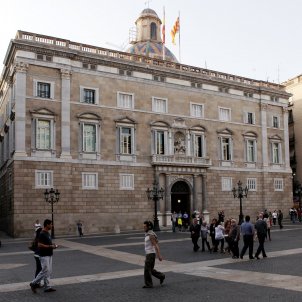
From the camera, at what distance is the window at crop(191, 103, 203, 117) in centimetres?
4859

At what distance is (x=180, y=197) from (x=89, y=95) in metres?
14.5

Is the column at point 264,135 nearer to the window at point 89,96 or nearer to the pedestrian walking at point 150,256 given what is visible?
the window at point 89,96

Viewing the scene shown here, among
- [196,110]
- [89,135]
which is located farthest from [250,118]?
[89,135]

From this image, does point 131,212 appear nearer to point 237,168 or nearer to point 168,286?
point 237,168

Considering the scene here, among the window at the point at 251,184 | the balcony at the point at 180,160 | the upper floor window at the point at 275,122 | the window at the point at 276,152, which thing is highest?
the upper floor window at the point at 275,122

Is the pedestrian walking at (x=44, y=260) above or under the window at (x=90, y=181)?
under

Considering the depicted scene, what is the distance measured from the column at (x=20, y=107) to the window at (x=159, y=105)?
13.5 meters

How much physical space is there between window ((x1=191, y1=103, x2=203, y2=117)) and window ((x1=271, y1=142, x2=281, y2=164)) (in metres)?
11.4

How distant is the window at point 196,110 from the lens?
159 feet

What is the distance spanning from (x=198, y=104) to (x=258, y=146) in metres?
9.73

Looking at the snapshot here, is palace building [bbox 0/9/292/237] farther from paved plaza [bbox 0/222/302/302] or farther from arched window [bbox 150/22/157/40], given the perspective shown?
arched window [bbox 150/22/157/40]

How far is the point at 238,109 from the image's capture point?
52.2 metres

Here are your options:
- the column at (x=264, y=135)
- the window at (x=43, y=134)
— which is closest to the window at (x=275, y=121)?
the column at (x=264, y=135)

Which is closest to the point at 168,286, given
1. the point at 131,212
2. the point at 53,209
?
the point at 53,209
